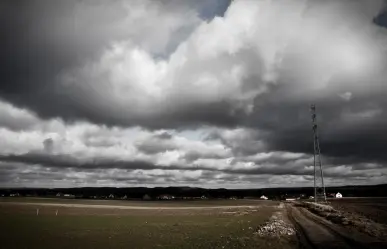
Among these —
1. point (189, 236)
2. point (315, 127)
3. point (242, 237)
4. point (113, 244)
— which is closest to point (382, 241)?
point (242, 237)

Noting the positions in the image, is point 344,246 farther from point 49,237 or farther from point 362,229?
point 49,237

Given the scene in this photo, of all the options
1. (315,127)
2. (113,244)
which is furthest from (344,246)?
(315,127)

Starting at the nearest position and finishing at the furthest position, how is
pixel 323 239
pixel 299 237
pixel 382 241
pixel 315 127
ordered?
pixel 382 241 < pixel 323 239 < pixel 299 237 < pixel 315 127

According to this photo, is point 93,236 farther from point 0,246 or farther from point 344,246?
point 344,246

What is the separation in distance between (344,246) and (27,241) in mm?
28748

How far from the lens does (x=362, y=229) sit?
42531mm

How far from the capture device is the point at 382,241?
33.3 metres

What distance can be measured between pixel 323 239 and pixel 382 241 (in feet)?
16.8

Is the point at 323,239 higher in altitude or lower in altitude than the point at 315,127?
lower

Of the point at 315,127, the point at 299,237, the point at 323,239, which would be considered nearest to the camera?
the point at 323,239

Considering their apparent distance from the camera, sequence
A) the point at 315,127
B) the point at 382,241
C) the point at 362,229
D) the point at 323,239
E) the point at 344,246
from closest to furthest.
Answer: the point at 344,246 → the point at 382,241 → the point at 323,239 → the point at 362,229 → the point at 315,127

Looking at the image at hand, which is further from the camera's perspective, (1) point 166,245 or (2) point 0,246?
(1) point 166,245

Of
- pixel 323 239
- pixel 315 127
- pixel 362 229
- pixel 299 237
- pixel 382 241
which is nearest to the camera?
pixel 382 241

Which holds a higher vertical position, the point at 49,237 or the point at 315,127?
the point at 315,127
